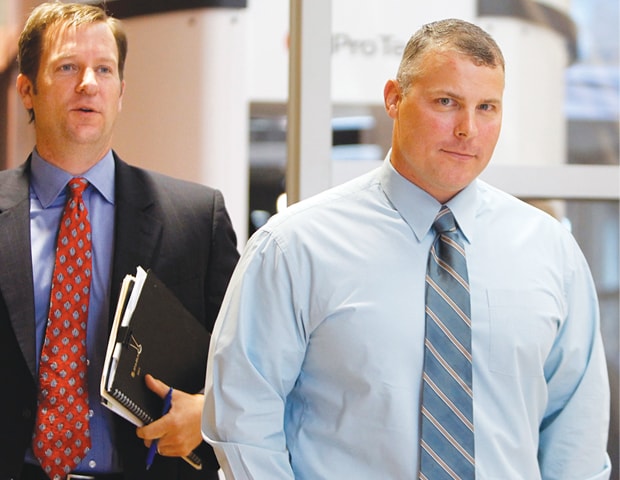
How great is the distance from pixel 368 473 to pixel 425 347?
26 cm

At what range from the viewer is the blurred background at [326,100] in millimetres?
2566

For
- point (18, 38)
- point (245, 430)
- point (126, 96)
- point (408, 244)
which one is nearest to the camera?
point (245, 430)

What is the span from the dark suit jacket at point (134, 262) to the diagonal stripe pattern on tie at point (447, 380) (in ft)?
2.06

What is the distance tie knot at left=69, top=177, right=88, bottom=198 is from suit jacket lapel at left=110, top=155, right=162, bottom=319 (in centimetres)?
9

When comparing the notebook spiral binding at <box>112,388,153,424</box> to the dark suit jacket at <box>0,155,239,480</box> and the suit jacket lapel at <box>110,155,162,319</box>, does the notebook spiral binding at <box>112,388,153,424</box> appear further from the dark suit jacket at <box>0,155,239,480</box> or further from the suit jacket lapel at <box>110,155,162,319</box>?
the suit jacket lapel at <box>110,155,162,319</box>

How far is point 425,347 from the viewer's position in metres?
1.76

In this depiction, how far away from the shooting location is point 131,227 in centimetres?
212

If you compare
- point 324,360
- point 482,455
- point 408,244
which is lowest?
point 482,455

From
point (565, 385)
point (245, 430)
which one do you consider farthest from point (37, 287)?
point (565, 385)


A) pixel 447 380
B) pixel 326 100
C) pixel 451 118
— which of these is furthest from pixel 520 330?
pixel 326 100

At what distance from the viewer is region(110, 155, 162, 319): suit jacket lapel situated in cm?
208

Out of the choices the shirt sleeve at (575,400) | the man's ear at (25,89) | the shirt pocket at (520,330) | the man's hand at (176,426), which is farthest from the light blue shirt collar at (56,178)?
the shirt sleeve at (575,400)

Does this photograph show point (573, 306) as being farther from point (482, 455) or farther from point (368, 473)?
point (368, 473)

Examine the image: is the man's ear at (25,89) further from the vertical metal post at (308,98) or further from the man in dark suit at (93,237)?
the vertical metal post at (308,98)
